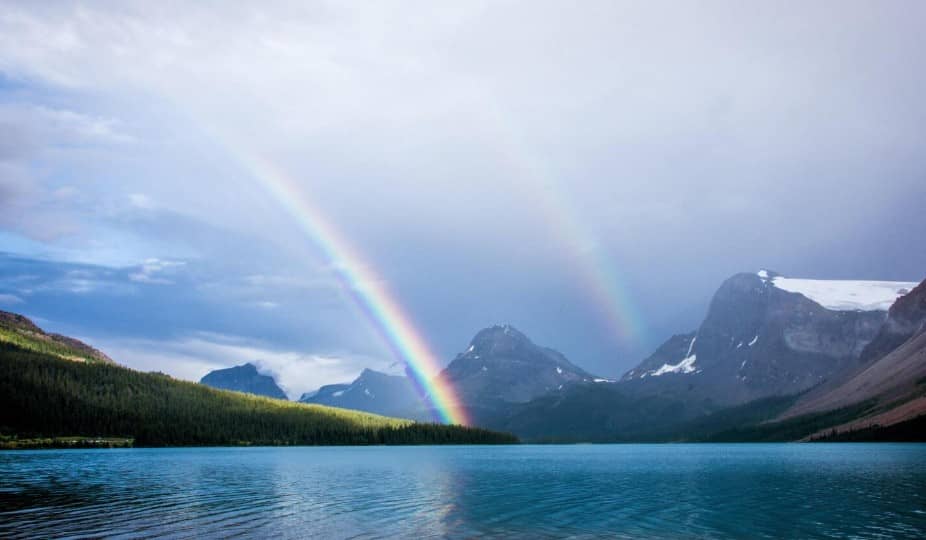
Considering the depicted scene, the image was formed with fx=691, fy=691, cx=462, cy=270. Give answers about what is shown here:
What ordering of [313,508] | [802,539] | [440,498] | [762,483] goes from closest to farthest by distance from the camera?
1. [802,539]
2. [313,508]
3. [440,498]
4. [762,483]

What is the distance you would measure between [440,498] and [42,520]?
138 feet

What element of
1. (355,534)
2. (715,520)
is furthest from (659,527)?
(355,534)

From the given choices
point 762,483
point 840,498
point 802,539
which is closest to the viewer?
point 802,539

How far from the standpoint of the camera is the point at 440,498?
84188 mm

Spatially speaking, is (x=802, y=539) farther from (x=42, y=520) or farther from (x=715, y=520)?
(x=42, y=520)

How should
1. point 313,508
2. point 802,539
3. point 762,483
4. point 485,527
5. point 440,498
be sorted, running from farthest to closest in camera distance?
point 762,483
point 440,498
point 313,508
point 485,527
point 802,539

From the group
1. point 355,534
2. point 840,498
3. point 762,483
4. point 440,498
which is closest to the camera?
point 355,534

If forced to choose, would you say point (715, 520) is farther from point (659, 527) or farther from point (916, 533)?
point (916, 533)

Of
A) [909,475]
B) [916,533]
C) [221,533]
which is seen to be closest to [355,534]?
[221,533]

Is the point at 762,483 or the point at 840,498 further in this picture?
the point at 762,483

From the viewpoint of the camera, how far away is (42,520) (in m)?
59.8

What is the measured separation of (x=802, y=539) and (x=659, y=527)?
36.9 ft

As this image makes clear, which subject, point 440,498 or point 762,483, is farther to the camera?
point 762,483

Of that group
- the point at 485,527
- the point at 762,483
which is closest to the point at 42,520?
the point at 485,527
